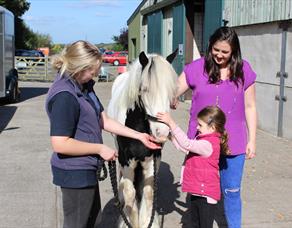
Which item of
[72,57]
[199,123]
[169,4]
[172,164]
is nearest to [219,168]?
[199,123]

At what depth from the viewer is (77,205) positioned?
9.64ft

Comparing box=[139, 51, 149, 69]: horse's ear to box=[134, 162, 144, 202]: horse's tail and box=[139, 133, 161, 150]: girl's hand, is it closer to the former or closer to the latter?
box=[139, 133, 161, 150]: girl's hand

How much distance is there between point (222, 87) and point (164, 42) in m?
15.4

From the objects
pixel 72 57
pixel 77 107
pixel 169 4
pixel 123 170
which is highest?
pixel 169 4

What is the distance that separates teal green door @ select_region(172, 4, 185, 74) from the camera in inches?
604

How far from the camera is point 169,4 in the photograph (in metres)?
17.4

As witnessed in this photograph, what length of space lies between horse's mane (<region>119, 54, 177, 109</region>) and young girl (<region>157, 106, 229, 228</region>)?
0.71ft

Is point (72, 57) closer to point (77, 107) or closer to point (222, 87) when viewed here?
point (77, 107)

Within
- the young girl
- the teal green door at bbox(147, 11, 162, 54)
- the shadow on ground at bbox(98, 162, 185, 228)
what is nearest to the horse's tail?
the shadow on ground at bbox(98, 162, 185, 228)

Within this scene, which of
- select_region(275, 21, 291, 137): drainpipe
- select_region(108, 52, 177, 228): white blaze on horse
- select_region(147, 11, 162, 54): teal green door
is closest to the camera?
select_region(108, 52, 177, 228): white blaze on horse

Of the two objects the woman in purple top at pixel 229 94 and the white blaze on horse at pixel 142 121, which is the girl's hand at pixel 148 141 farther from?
the woman in purple top at pixel 229 94

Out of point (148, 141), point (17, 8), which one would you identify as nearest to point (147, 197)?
point (148, 141)

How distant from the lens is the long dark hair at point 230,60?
3.49 m

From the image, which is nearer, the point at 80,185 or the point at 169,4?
the point at 80,185
